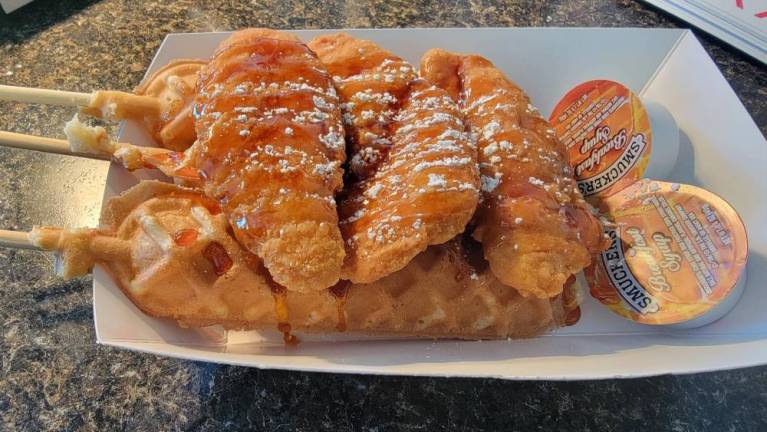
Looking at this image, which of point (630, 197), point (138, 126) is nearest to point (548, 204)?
point (630, 197)

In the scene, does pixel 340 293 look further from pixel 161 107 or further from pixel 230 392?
pixel 161 107

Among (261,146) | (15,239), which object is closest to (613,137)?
(261,146)

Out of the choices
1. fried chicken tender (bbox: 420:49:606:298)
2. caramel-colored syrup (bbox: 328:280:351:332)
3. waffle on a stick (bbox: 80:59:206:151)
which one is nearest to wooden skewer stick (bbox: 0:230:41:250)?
waffle on a stick (bbox: 80:59:206:151)

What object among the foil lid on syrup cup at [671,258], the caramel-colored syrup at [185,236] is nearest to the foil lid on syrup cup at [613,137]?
the foil lid on syrup cup at [671,258]

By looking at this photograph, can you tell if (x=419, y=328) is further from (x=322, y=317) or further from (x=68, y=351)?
(x=68, y=351)

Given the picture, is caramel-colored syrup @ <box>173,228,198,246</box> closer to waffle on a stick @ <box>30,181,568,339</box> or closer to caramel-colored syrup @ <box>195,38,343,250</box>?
waffle on a stick @ <box>30,181,568,339</box>

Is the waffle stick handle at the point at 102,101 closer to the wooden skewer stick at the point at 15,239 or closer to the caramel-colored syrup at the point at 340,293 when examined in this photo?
the wooden skewer stick at the point at 15,239
